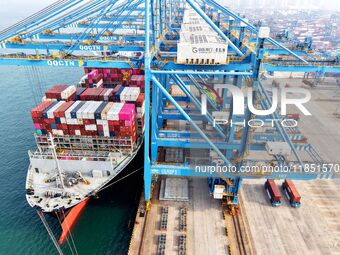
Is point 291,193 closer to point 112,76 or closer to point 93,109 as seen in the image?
point 93,109

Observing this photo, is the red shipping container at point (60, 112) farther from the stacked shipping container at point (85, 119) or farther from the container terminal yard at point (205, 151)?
the container terminal yard at point (205, 151)

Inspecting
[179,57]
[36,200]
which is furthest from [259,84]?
[36,200]

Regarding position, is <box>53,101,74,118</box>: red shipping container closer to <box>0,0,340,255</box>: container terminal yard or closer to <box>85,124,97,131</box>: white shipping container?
<box>0,0,340,255</box>: container terminal yard

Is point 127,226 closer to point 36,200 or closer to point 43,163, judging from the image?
point 36,200

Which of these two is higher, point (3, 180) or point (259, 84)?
point (259, 84)

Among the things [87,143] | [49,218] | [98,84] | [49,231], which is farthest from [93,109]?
[98,84]

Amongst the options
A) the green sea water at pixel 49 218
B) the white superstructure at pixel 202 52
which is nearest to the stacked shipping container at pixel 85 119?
the green sea water at pixel 49 218

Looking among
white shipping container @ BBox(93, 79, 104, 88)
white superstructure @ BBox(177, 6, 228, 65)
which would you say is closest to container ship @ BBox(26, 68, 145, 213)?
white shipping container @ BBox(93, 79, 104, 88)
